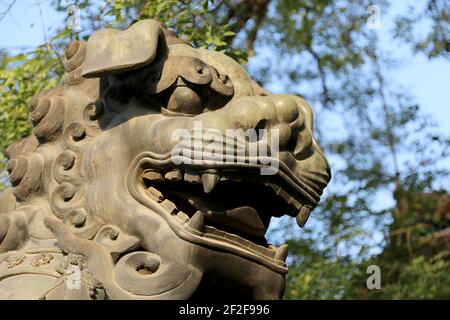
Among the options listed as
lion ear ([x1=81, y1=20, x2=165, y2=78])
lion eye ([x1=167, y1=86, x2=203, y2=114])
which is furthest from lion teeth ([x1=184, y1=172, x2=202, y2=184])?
lion ear ([x1=81, y1=20, x2=165, y2=78])

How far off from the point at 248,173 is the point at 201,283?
0.33 meters

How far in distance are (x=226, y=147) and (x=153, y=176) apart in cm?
26

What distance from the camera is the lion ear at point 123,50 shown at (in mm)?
3258

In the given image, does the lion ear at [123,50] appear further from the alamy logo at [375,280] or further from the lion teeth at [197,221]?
the alamy logo at [375,280]

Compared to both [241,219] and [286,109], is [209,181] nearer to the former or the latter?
[241,219]

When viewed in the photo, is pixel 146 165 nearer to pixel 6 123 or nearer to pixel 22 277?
pixel 22 277

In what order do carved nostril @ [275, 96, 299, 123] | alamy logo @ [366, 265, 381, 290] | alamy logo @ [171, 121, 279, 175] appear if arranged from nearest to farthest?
alamy logo @ [171, 121, 279, 175], carved nostril @ [275, 96, 299, 123], alamy logo @ [366, 265, 381, 290]

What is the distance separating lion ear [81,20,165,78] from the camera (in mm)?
3258

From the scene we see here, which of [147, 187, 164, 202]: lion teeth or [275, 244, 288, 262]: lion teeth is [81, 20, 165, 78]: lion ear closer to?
[147, 187, 164, 202]: lion teeth

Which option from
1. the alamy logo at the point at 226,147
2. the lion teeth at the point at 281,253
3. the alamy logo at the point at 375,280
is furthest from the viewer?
the alamy logo at the point at 375,280

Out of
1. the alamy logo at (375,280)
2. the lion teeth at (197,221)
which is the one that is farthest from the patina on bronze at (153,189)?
the alamy logo at (375,280)

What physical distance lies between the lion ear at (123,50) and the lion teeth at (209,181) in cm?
39

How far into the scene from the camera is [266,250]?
3330 millimetres

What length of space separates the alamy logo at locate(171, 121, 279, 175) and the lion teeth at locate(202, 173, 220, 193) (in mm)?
39
